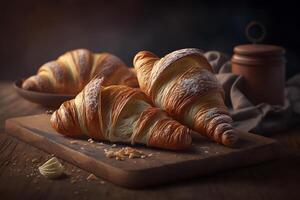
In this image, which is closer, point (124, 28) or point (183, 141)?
point (183, 141)

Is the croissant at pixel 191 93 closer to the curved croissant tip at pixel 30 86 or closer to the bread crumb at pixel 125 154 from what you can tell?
the bread crumb at pixel 125 154

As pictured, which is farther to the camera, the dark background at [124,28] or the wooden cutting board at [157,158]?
the dark background at [124,28]

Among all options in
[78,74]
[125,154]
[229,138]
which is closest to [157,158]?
[125,154]

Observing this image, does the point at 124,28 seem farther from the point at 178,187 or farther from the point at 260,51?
the point at 178,187

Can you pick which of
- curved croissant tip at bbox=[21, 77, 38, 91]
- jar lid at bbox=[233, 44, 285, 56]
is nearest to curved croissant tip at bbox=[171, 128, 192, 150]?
jar lid at bbox=[233, 44, 285, 56]

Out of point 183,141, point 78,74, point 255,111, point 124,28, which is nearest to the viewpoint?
point 183,141

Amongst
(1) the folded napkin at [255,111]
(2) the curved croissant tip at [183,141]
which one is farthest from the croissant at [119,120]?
(1) the folded napkin at [255,111]

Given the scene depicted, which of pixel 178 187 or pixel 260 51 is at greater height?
pixel 260 51
